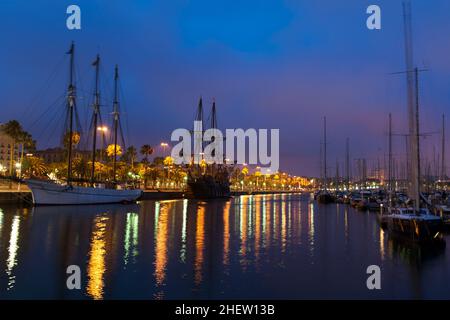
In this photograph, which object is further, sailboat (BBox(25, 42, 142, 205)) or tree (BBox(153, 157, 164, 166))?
tree (BBox(153, 157, 164, 166))

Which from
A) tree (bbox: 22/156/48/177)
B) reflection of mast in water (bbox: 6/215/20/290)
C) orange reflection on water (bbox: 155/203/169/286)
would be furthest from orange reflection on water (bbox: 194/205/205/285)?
tree (bbox: 22/156/48/177)

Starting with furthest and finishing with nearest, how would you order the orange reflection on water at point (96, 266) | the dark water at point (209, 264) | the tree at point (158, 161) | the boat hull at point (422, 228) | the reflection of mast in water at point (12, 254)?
1. the tree at point (158, 161)
2. the boat hull at point (422, 228)
3. the reflection of mast in water at point (12, 254)
4. the dark water at point (209, 264)
5. the orange reflection on water at point (96, 266)

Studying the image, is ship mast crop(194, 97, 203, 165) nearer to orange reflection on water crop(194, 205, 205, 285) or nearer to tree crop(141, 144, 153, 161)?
tree crop(141, 144, 153, 161)

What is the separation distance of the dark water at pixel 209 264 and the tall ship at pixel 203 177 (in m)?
92.2

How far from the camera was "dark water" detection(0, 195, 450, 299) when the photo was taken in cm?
1766

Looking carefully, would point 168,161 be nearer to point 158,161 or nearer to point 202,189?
point 158,161

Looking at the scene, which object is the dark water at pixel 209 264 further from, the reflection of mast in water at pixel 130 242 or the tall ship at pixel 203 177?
the tall ship at pixel 203 177

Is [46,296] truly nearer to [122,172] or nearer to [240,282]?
[240,282]

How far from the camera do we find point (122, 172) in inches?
5404

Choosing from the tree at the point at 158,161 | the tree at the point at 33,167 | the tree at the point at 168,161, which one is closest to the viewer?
the tree at the point at 33,167

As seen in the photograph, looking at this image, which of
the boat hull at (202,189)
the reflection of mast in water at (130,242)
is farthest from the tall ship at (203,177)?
the reflection of mast in water at (130,242)

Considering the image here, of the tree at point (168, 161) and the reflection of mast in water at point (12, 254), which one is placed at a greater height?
the tree at point (168, 161)

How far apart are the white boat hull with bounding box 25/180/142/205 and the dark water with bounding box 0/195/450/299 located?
3308cm

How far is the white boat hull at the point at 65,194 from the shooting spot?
69125mm
